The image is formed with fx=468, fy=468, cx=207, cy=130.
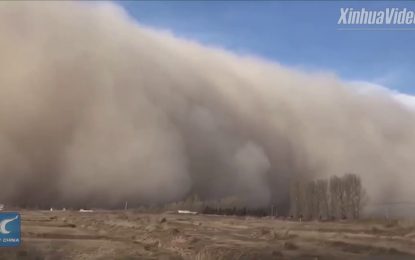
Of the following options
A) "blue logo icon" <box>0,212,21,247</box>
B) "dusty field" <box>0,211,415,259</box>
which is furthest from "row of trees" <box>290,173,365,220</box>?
"blue logo icon" <box>0,212,21,247</box>

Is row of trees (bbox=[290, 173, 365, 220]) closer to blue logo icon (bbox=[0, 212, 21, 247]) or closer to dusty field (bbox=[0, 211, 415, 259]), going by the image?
dusty field (bbox=[0, 211, 415, 259])

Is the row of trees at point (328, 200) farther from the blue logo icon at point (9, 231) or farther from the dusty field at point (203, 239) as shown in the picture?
the blue logo icon at point (9, 231)

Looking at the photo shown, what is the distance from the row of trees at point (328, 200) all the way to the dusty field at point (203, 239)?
178cm

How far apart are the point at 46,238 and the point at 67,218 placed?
5334 millimetres

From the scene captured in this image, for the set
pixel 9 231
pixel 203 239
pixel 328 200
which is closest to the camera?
pixel 9 231

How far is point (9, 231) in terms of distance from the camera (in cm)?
902

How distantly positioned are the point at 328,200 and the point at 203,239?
8.03m

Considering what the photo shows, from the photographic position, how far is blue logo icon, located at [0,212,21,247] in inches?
352

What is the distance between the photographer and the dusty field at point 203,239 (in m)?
10.9

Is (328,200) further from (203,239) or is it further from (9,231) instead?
(9,231)

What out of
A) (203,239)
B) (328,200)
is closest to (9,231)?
(203,239)

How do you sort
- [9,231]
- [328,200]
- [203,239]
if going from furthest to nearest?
1. [328,200]
2. [203,239]
3. [9,231]

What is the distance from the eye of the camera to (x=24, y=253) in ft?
32.2

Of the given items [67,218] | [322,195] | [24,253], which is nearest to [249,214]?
[322,195]
